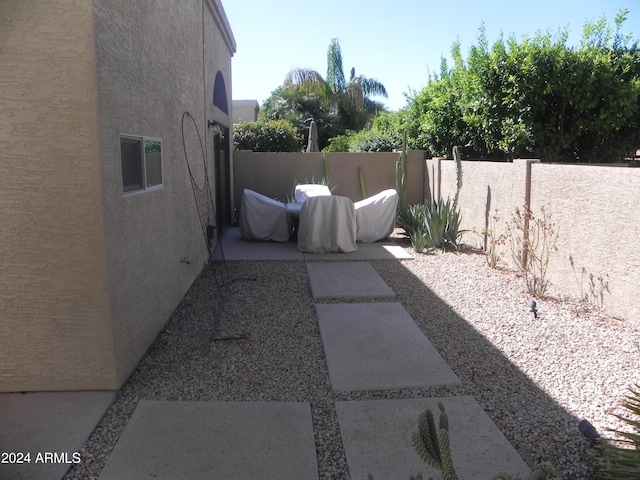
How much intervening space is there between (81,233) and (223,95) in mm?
8747

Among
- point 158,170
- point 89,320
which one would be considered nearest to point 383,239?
point 158,170

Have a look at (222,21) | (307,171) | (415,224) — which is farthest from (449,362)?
(307,171)

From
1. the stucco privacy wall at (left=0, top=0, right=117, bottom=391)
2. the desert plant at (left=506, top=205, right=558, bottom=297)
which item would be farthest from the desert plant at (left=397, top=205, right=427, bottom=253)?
the stucco privacy wall at (left=0, top=0, right=117, bottom=391)

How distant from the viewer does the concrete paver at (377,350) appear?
16.4 ft

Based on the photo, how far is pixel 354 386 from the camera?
487 cm

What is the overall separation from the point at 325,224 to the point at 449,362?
5.75 m

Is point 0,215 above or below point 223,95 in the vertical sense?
below

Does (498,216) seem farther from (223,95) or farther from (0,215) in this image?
(0,215)

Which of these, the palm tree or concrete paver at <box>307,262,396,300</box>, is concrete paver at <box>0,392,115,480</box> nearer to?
concrete paver at <box>307,262,396,300</box>

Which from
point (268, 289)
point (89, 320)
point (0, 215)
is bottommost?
point (268, 289)

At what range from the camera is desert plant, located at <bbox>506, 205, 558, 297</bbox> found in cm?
801

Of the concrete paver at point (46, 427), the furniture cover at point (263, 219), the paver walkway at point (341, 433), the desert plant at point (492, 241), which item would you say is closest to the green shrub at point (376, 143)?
the furniture cover at point (263, 219)

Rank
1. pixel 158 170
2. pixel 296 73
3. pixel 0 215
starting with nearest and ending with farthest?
1. pixel 0 215
2. pixel 158 170
3. pixel 296 73

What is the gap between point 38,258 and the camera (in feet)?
14.2
